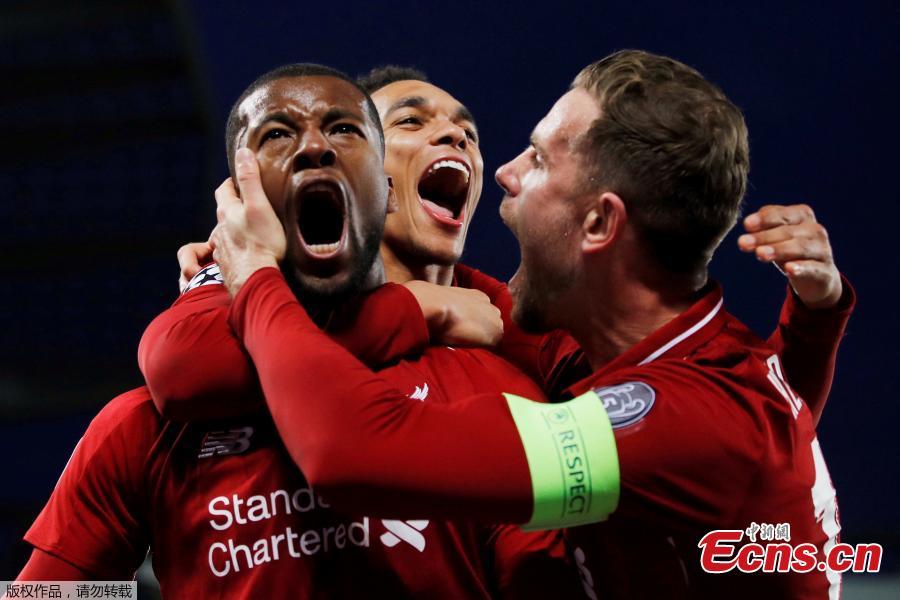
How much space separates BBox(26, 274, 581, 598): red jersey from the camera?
1.32 m

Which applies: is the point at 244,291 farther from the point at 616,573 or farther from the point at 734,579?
the point at 734,579

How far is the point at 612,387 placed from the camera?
1.28 m

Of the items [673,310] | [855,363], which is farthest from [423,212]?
[855,363]

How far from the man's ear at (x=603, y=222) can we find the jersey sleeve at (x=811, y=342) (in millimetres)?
375

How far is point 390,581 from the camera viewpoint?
4.31 ft

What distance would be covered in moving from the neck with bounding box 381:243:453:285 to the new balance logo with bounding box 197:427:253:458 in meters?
0.71

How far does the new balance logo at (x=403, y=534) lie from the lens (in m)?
1.33

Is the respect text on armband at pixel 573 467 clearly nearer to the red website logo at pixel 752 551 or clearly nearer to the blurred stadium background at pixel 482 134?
the red website logo at pixel 752 551

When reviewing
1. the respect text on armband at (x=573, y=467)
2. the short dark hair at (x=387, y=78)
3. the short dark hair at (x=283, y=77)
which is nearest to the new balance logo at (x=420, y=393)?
the respect text on armband at (x=573, y=467)

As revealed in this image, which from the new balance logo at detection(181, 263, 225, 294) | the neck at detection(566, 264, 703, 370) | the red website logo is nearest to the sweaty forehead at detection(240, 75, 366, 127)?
the new balance logo at detection(181, 263, 225, 294)

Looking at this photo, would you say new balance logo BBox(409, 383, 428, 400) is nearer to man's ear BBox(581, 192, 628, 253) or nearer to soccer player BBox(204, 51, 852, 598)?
soccer player BBox(204, 51, 852, 598)

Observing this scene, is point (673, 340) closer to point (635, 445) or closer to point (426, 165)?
point (635, 445)

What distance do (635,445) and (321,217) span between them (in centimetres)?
60

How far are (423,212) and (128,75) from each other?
3.40 m
